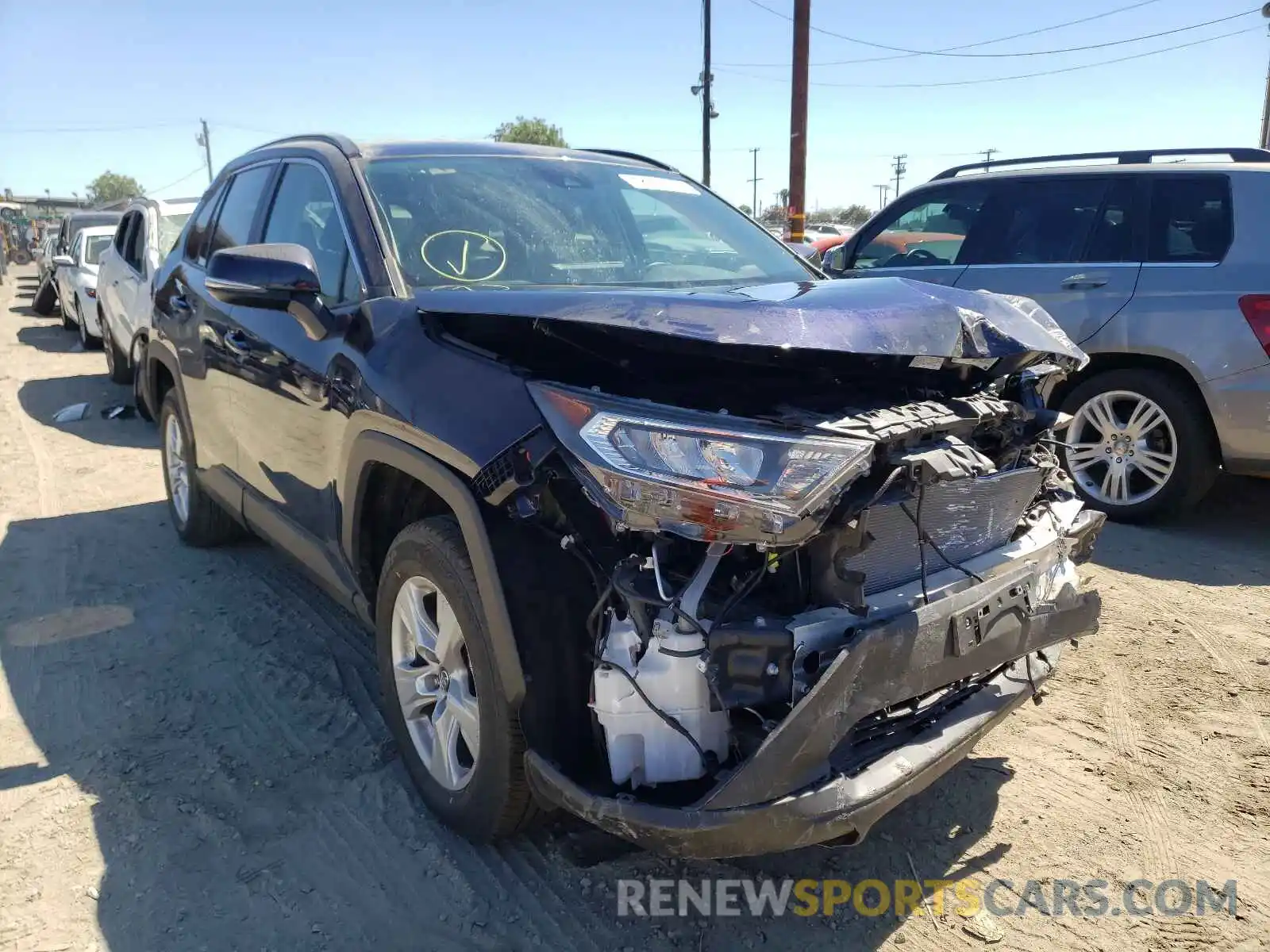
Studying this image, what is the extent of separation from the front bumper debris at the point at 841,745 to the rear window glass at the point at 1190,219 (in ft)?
12.7

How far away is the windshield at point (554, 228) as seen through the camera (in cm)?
315

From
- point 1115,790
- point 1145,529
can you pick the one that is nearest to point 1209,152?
point 1145,529

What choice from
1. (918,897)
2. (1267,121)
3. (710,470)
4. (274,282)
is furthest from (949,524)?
(1267,121)

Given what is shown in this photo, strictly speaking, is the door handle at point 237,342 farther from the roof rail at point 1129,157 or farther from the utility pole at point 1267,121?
the utility pole at point 1267,121

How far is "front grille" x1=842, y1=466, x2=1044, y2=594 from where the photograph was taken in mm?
2199

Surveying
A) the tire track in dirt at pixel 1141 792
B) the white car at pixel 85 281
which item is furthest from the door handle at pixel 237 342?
the white car at pixel 85 281

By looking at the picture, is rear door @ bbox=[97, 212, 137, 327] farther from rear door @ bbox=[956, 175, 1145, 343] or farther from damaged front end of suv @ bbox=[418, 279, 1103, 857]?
damaged front end of suv @ bbox=[418, 279, 1103, 857]

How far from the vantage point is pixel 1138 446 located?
541cm

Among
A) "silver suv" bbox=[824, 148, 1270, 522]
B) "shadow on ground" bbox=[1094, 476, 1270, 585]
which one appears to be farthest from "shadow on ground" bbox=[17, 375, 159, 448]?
"shadow on ground" bbox=[1094, 476, 1270, 585]

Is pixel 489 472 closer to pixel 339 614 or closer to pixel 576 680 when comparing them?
pixel 576 680

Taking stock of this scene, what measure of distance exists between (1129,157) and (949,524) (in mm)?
4574

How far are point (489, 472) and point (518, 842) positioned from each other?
44.7 inches

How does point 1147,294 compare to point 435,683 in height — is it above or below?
above

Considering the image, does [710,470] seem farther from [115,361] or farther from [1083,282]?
[115,361]
